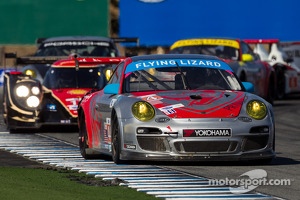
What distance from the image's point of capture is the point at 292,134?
57.0 ft

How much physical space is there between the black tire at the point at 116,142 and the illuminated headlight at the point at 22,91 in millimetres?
5478

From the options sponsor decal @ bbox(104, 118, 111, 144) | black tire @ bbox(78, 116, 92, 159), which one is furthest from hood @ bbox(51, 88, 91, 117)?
sponsor decal @ bbox(104, 118, 111, 144)

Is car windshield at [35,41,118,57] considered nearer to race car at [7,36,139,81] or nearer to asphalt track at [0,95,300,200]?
race car at [7,36,139,81]

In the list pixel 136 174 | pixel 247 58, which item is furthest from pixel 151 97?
pixel 247 58

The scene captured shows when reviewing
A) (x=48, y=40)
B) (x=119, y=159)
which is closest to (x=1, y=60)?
(x=48, y=40)

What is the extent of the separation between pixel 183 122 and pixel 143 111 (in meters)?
0.44

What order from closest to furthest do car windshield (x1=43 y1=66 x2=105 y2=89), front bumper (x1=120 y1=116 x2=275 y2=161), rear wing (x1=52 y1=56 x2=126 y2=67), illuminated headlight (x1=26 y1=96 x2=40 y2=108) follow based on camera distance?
front bumper (x1=120 y1=116 x2=275 y2=161)
rear wing (x1=52 y1=56 x2=126 y2=67)
illuminated headlight (x1=26 y1=96 x2=40 y2=108)
car windshield (x1=43 y1=66 x2=105 y2=89)

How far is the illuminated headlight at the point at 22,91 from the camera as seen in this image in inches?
683

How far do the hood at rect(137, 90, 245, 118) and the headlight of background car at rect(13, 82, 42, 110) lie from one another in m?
5.38

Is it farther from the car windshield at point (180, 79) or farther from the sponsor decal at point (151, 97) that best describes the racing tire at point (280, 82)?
the sponsor decal at point (151, 97)

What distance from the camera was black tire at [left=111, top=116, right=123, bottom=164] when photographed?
38.6 ft

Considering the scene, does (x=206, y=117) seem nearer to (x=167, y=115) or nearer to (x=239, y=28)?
(x=167, y=115)

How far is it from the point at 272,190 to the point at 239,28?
27.6 meters

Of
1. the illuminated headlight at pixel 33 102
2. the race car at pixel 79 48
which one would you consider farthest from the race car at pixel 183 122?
the race car at pixel 79 48
